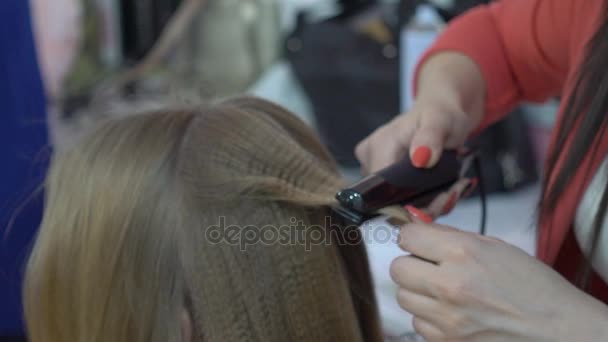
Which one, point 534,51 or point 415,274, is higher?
point 534,51

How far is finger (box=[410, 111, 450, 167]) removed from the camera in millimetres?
586

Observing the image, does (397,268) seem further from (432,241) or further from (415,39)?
(415,39)

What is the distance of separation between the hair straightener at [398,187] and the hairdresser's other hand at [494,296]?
0.06 m

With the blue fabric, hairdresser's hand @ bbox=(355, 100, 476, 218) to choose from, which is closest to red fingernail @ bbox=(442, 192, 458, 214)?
hairdresser's hand @ bbox=(355, 100, 476, 218)

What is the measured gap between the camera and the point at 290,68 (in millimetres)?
1479

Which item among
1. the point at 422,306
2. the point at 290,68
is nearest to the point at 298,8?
the point at 290,68

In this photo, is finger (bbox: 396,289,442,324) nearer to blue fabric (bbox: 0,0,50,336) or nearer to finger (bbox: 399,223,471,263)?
finger (bbox: 399,223,471,263)

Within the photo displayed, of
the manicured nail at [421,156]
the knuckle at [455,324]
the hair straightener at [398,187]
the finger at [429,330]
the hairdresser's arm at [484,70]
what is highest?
the hairdresser's arm at [484,70]

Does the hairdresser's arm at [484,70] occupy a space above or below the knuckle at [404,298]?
above

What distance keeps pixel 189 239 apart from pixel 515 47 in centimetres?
46

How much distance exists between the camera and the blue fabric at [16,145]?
0.74 meters

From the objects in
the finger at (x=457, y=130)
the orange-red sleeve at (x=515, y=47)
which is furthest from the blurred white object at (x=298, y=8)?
the finger at (x=457, y=130)

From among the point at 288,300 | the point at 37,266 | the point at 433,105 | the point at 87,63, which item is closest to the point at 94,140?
the point at 37,266

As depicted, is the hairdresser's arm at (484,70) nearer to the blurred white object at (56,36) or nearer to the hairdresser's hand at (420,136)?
the hairdresser's hand at (420,136)
